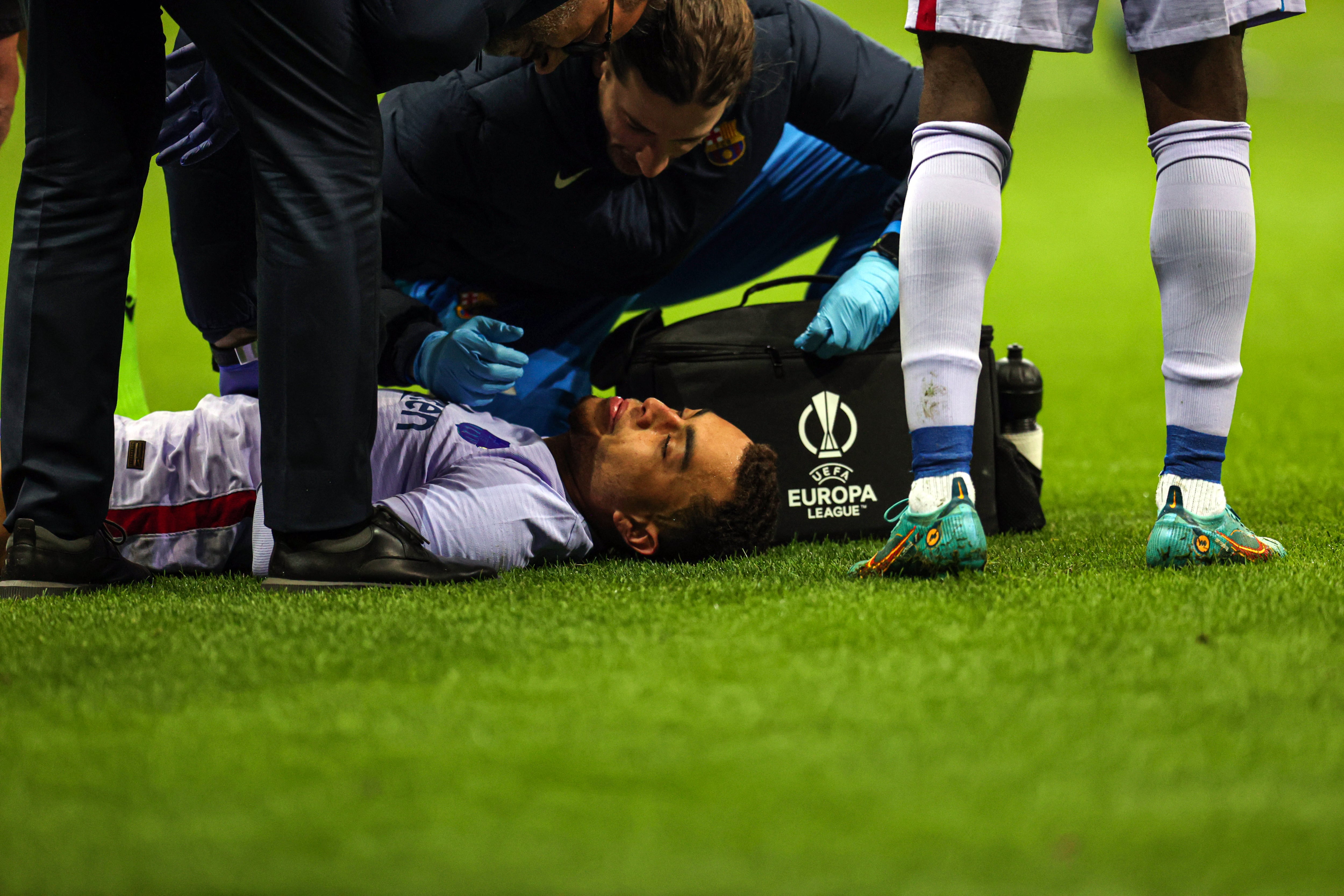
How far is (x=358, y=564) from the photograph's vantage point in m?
1.36

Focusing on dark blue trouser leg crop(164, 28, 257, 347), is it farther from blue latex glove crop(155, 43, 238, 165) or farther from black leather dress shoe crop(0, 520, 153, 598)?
black leather dress shoe crop(0, 520, 153, 598)

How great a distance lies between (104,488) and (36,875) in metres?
0.97

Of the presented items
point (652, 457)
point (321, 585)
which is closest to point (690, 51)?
point (652, 457)

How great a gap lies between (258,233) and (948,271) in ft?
2.65

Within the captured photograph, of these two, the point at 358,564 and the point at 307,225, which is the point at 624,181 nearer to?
the point at 307,225

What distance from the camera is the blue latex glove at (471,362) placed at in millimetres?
1817

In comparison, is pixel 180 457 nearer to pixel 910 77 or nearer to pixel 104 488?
pixel 104 488

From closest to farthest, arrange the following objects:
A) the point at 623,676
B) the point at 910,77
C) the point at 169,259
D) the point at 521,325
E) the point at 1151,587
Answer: the point at 623,676
the point at 1151,587
the point at 910,77
the point at 521,325
the point at 169,259

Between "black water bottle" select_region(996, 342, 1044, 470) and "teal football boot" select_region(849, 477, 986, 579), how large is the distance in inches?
35.3

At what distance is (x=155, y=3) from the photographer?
1415 mm

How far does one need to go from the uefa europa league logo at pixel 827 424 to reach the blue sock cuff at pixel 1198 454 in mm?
641

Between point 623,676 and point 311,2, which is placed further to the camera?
point 311,2

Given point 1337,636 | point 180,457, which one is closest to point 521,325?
point 180,457

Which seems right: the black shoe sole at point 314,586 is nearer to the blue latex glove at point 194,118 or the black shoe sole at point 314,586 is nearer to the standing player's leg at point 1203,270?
the blue latex glove at point 194,118
